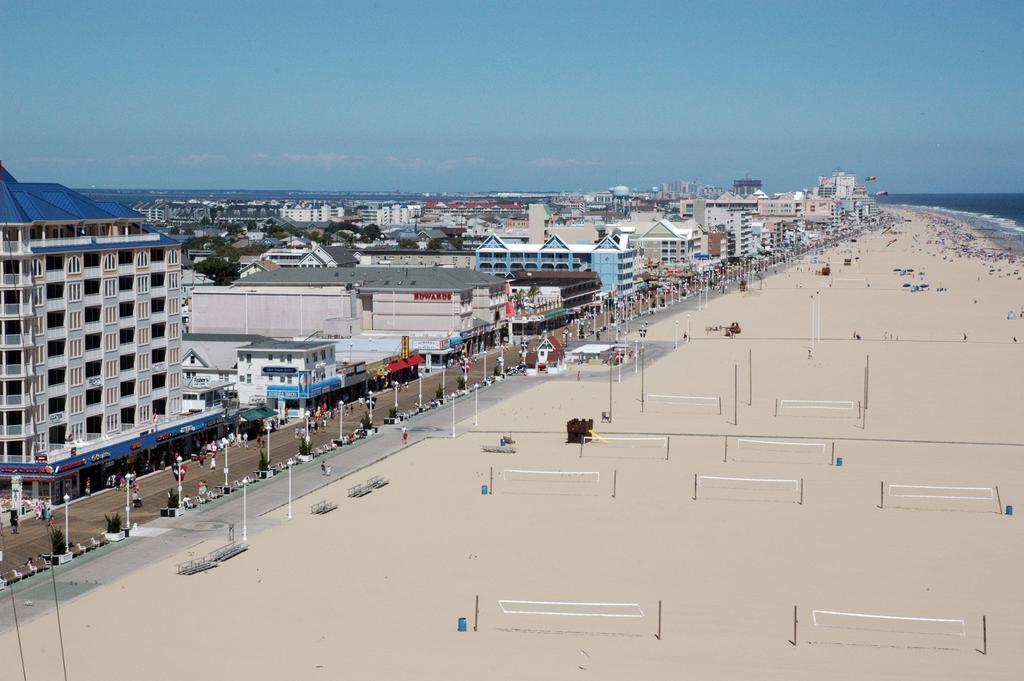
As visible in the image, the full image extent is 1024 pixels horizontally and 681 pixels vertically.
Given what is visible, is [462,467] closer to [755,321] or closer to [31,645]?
[31,645]

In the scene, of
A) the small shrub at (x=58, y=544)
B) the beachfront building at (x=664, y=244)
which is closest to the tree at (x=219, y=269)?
the beachfront building at (x=664, y=244)

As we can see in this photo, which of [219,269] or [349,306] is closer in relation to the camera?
[349,306]

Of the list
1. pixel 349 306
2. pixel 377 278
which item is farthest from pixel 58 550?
pixel 377 278

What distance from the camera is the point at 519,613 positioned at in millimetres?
27453

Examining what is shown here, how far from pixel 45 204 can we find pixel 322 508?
13.1 metres

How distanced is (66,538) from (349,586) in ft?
26.1

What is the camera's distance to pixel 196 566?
30.3 meters

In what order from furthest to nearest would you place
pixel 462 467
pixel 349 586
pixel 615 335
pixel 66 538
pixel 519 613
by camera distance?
pixel 615 335, pixel 462 467, pixel 66 538, pixel 349 586, pixel 519 613

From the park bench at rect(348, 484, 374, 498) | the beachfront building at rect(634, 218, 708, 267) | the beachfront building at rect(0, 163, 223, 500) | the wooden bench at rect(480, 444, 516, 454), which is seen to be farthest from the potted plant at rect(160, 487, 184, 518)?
the beachfront building at rect(634, 218, 708, 267)

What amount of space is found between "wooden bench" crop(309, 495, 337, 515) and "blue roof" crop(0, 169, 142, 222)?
11.9 m

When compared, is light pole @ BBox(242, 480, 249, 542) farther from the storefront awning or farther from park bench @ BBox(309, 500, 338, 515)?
the storefront awning

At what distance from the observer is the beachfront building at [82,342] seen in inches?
1490

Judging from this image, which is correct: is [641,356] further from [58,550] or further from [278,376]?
[58,550]

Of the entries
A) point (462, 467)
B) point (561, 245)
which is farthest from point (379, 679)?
point (561, 245)
